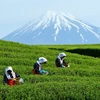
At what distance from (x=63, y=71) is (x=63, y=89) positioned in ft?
30.7

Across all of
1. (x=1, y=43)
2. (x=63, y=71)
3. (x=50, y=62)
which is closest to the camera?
(x=63, y=71)

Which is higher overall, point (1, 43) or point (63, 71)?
point (1, 43)

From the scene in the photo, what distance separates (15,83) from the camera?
2577cm

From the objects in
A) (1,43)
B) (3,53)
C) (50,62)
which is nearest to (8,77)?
(50,62)

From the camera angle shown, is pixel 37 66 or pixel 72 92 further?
pixel 37 66

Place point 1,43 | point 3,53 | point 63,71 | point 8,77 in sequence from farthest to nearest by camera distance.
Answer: point 1,43, point 3,53, point 63,71, point 8,77

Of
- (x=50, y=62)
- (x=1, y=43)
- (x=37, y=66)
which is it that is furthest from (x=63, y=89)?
(x=1, y=43)

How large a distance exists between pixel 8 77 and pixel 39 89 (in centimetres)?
311

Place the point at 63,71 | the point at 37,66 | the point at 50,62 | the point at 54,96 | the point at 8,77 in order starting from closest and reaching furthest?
the point at 54,96
the point at 8,77
the point at 37,66
the point at 63,71
the point at 50,62

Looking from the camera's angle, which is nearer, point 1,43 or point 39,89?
point 39,89

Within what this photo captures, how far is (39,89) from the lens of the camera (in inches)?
914

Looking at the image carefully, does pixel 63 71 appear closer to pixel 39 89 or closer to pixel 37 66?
pixel 37 66

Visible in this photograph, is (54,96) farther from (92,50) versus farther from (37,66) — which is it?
(92,50)

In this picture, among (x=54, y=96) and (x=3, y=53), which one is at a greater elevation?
(x=3, y=53)
